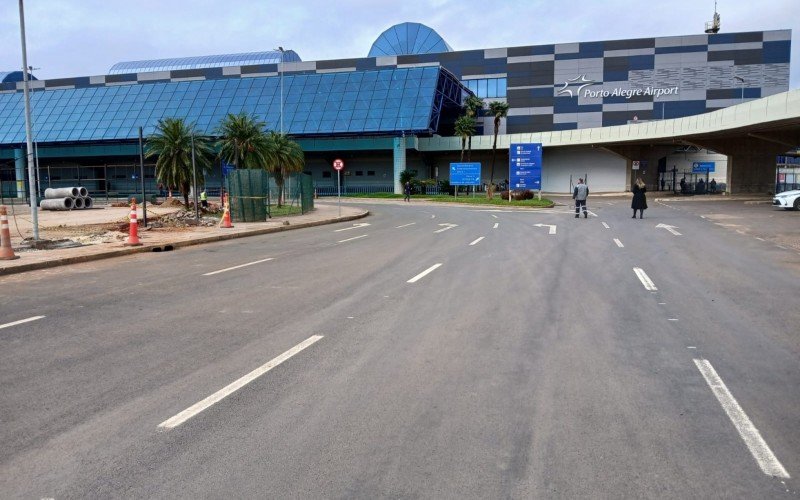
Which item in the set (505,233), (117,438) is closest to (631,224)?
(505,233)

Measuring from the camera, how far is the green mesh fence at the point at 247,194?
26094 mm

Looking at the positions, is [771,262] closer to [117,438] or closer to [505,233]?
[505,233]

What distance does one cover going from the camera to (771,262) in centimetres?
1337

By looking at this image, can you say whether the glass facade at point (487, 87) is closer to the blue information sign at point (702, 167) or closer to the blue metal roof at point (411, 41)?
the blue metal roof at point (411, 41)

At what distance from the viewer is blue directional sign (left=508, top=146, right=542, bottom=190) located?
147 ft

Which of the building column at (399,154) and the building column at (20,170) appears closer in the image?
the building column at (20,170)

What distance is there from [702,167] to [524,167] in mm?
29406

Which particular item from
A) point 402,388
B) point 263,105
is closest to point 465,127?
point 263,105

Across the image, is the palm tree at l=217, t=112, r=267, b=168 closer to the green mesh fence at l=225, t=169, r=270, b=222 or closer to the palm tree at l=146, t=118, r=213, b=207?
the palm tree at l=146, t=118, r=213, b=207

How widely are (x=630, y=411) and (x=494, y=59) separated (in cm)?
7412

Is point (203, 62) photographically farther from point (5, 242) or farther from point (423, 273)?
point (423, 273)

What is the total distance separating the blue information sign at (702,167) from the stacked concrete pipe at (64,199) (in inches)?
2266

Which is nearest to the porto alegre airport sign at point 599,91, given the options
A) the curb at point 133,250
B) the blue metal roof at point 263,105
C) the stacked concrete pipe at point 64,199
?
the blue metal roof at point 263,105

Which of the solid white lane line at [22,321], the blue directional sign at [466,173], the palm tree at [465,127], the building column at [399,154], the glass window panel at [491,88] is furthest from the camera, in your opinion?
the glass window panel at [491,88]
